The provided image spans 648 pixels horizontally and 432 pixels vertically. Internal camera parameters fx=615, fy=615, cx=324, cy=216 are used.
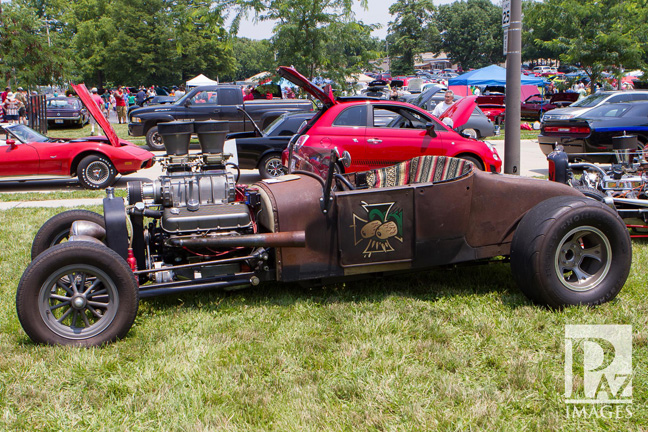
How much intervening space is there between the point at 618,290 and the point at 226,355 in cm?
297

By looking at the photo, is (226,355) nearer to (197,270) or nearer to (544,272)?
(197,270)

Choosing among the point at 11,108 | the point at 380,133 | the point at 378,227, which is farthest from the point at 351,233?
the point at 11,108

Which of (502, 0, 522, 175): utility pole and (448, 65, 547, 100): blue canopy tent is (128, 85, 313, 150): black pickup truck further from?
(448, 65, 547, 100): blue canopy tent

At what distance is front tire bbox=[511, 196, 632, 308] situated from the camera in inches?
174

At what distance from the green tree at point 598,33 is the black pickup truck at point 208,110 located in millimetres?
12290

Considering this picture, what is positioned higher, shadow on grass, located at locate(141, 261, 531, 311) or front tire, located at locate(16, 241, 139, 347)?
front tire, located at locate(16, 241, 139, 347)

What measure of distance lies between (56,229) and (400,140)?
605 cm

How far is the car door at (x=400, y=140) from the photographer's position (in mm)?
9977

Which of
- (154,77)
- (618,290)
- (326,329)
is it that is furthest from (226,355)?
(154,77)

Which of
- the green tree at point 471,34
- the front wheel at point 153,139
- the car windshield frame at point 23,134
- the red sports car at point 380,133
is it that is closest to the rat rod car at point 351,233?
the red sports car at point 380,133

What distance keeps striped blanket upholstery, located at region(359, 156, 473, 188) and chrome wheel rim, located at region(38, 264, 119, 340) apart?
235 cm

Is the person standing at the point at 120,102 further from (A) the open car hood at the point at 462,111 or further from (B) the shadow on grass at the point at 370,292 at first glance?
(B) the shadow on grass at the point at 370,292

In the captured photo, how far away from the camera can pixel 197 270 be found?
4656mm

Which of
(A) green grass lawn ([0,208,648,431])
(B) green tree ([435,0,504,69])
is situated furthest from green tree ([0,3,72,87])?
(B) green tree ([435,0,504,69])
